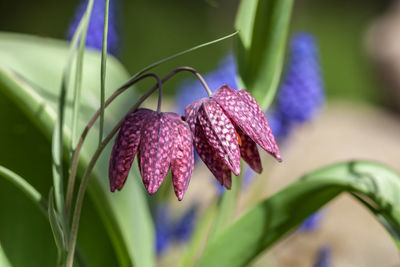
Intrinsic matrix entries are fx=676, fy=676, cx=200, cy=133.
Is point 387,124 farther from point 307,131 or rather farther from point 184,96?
point 184,96

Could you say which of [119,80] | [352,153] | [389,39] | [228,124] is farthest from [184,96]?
[389,39]

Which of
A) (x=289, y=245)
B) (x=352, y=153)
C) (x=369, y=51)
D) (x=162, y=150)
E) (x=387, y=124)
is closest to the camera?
(x=162, y=150)

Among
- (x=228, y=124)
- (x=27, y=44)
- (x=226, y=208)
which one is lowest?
(x=226, y=208)

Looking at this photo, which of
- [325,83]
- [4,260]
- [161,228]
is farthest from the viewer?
[325,83]

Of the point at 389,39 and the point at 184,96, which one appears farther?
the point at 389,39

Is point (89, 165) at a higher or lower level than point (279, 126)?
higher

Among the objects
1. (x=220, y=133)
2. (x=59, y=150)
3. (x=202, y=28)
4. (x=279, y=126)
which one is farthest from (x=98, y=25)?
(x=202, y=28)

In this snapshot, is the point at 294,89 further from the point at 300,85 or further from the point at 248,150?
the point at 248,150
